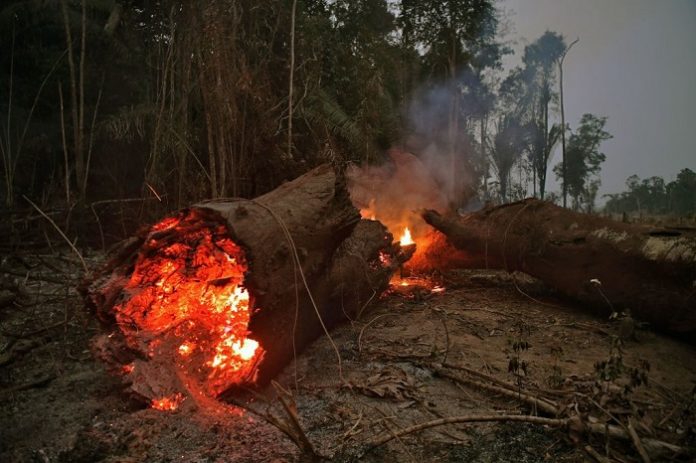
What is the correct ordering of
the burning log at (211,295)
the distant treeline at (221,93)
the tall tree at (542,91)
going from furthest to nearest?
1. the tall tree at (542,91)
2. the distant treeline at (221,93)
3. the burning log at (211,295)

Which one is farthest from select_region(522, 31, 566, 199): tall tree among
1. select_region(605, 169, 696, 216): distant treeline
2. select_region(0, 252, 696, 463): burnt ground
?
select_region(0, 252, 696, 463): burnt ground

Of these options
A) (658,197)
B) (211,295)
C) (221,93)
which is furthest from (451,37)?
(658,197)

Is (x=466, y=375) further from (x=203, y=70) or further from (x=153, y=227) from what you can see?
(x=203, y=70)

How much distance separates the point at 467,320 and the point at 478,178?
15.5m

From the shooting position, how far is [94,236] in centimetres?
741

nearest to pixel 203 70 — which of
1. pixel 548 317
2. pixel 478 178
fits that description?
pixel 548 317

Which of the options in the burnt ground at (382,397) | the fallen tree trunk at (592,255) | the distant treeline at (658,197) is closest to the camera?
the burnt ground at (382,397)

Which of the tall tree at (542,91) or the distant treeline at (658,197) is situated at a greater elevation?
the tall tree at (542,91)

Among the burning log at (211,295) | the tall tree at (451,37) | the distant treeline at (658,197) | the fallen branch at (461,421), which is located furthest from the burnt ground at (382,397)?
the distant treeline at (658,197)

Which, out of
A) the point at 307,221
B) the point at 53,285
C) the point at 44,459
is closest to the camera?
the point at 44,459

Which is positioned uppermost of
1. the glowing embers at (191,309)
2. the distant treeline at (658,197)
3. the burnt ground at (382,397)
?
the distant treeline at (658,197)

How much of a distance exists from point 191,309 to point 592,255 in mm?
4527

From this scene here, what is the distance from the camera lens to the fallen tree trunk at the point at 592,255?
4426mm

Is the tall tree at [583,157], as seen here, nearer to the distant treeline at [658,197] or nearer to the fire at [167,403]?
the distant treeline at [658,197]
